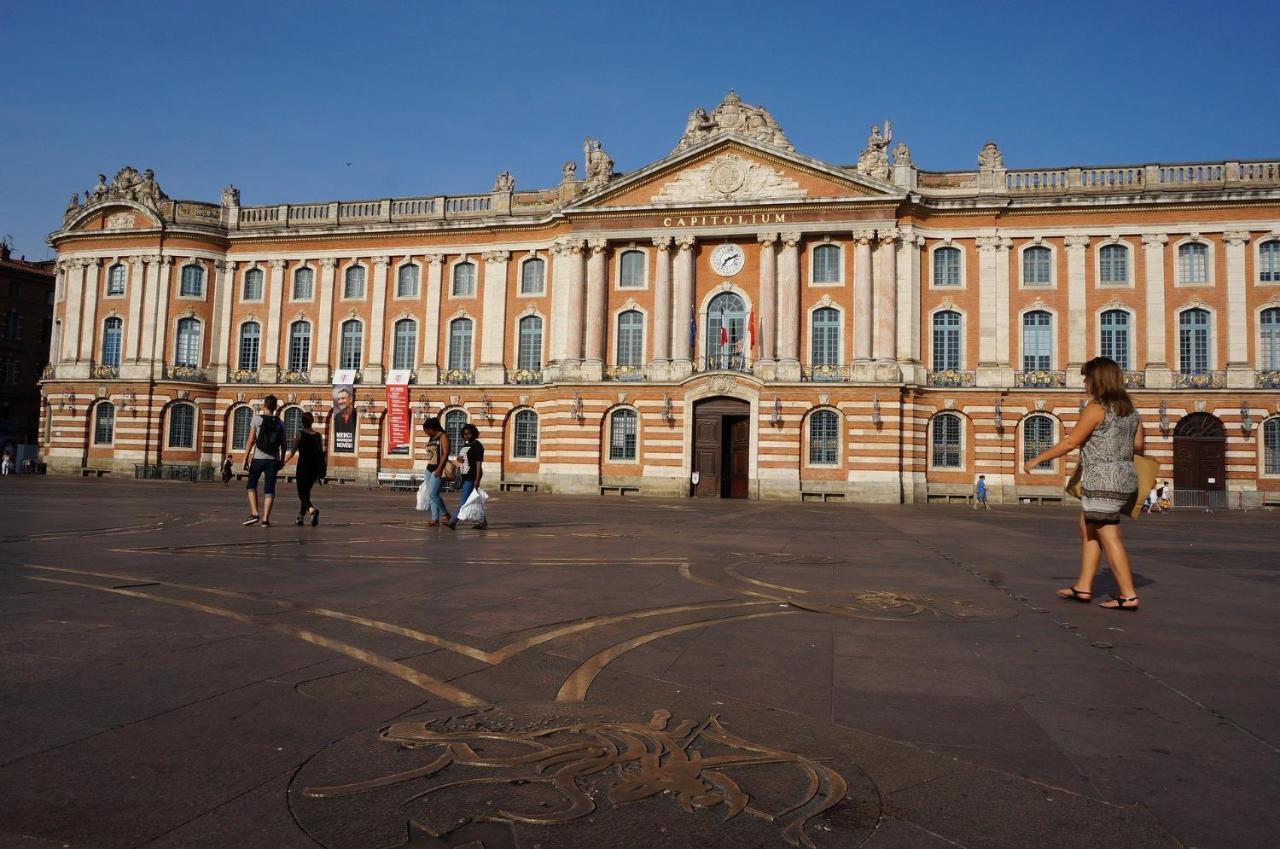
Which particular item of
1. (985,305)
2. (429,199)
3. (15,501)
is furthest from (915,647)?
(429,199)

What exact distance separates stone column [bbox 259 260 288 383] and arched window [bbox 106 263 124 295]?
7.65m

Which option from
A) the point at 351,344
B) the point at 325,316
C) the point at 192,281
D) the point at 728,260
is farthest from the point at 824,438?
the point at 192,281

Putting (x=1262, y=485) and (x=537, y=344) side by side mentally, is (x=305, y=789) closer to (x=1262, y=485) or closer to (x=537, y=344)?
(x=537, y=344)

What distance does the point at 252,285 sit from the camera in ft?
142

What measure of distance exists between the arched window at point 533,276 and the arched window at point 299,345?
12.1 metres

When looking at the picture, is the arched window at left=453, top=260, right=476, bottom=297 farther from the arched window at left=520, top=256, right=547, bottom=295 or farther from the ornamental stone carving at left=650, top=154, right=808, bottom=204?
the ornamental stone carving at left=650, top=154, right=808, bottom=204

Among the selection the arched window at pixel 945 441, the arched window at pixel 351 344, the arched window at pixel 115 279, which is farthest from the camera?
the arched window at pixel 115 279

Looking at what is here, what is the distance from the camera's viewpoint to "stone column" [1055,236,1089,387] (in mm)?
34688

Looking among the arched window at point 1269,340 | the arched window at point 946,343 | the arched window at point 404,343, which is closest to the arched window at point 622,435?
the arched window at point 404,343

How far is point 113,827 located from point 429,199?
42044 millimetres

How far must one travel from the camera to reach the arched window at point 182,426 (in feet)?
138

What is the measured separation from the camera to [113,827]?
8.48ft

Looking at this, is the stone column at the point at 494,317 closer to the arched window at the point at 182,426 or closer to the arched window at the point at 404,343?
the arched window at the point at 404,343

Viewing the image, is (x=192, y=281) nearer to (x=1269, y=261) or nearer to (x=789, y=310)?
(x=789, y=310)
